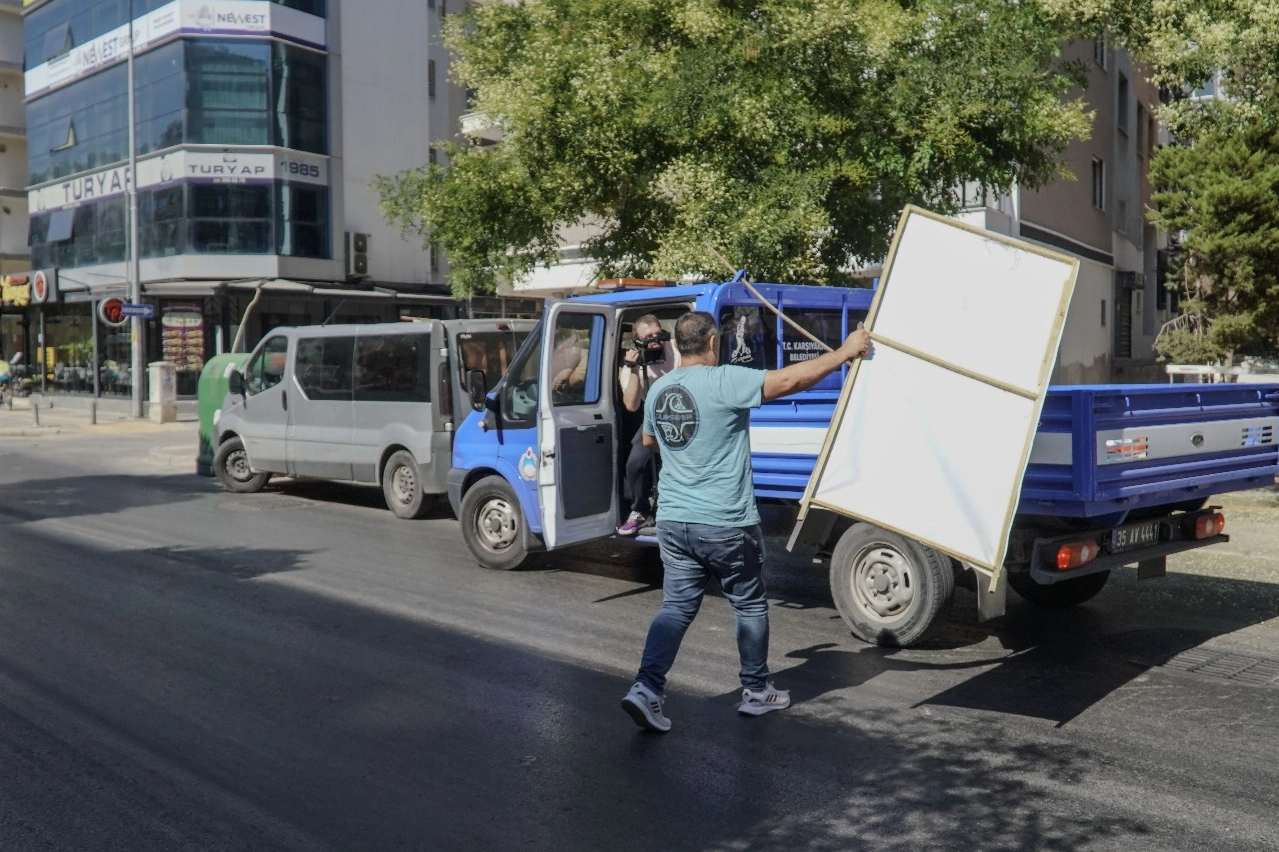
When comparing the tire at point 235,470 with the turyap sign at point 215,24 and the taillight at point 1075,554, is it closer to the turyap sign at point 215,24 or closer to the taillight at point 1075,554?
the taillight at point 1075,554

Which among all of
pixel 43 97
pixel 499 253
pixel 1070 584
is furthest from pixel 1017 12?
pixel 43 97

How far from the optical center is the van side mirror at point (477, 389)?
925 cm

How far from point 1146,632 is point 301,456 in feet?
31.8

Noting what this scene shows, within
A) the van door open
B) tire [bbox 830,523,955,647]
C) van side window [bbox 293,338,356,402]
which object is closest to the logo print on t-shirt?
tire [bbox 830,523,955,647]

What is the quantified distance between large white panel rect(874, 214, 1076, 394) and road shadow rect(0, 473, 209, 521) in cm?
1005

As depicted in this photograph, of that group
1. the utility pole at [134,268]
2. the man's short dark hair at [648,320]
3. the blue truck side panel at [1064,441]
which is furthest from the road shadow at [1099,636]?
the utility pole at [134,268]

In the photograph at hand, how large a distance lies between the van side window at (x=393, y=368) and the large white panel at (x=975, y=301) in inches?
293

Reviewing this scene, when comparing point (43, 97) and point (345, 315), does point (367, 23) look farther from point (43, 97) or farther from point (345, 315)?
point (43, 97)

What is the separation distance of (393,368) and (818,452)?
6671 mm

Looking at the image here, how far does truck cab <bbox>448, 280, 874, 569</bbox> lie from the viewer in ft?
25.2

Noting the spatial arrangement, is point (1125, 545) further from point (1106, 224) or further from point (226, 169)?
point (226, 169)

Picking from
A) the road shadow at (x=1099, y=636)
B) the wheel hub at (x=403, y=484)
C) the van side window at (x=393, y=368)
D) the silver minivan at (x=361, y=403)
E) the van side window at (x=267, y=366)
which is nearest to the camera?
the road shadow at (x=1099, y=636)

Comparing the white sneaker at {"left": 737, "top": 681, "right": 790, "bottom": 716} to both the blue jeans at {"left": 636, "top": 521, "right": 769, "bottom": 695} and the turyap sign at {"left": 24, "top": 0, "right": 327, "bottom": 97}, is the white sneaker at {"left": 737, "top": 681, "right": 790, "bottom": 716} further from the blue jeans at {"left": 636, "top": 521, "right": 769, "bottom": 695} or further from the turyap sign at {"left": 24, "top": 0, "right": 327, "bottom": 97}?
the turyap sign at {"left": 24, "top": 0, "right": 327, "bottom": 97}

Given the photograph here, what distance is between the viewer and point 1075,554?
628 centimetres
